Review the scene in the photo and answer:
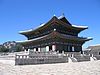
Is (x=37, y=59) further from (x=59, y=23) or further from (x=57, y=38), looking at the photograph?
(x=59, y=23)

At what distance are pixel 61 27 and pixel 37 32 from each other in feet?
22.5

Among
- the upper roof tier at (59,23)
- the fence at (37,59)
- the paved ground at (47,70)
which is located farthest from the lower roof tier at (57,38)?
the paved ground at (47,70)

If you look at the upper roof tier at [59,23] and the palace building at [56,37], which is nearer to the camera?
the palace building at [56,37]

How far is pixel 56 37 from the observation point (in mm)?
37500

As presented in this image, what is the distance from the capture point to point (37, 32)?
44562 millimetres

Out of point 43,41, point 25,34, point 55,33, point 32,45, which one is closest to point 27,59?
point 55,33

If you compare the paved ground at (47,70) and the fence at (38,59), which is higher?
the fence at (38,59)

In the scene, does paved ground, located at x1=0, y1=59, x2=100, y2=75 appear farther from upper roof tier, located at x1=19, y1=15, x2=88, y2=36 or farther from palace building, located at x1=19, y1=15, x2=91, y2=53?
upper roof tier, located at x1=19, y1=15, x2=88, y2=36

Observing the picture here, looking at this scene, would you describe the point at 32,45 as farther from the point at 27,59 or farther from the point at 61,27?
the point at 27,59

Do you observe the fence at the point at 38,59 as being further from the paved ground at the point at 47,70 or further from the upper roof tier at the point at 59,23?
the upper roof tier at the point at 59,23

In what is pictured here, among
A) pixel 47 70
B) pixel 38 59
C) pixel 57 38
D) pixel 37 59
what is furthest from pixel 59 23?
pixel 47 70

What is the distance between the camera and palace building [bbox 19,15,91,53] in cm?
3788

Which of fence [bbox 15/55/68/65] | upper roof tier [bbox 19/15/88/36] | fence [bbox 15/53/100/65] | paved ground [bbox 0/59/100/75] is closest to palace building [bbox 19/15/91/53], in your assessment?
upper roof tier [bbox 19/15/88/36]

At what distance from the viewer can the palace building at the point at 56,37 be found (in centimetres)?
3788
